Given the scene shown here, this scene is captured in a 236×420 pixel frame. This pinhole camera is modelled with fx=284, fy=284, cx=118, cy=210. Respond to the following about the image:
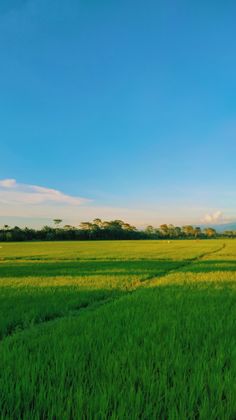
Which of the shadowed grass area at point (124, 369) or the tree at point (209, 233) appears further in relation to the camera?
the tree at point (209, 233)

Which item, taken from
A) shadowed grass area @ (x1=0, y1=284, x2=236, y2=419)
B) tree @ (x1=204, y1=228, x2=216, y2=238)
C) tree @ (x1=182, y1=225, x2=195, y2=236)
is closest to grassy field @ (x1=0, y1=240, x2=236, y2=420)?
shadowed grass area @ (x1=0, y1=284, x2=236, y2=419)

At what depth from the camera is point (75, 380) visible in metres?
2.71

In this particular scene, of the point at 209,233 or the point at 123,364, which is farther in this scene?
the point at 209,233

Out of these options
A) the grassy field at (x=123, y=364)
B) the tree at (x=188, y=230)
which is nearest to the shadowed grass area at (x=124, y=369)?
the grassy field at (x=123, y=364)

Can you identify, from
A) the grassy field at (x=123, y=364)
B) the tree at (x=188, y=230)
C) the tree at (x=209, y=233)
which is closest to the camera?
the grassy field at (x=123, y=364)

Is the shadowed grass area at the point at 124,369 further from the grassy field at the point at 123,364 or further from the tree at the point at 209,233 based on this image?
the tree at the point at 209,233

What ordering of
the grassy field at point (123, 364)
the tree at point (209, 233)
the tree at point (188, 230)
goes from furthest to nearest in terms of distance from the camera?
the tree at point (209, 233)
the tree at point (188, 230)
the grassy field at point (123, 364)

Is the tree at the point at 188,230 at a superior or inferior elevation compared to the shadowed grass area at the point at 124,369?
superior

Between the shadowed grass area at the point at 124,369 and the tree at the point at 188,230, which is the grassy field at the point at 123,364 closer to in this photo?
the shadowed grass area at the point at 124,369

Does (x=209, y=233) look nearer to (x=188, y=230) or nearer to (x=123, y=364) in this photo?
(x=188, y=230)

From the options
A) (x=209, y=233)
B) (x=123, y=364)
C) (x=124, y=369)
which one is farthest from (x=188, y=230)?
(x=124, y=369)

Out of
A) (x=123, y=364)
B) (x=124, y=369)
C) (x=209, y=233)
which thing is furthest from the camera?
(x=209, y=233)

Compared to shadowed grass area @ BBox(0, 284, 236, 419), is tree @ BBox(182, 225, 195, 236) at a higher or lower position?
higher

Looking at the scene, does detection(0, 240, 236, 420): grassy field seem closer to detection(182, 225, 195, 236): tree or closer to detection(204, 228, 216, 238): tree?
detection(182, 225, 195, 236): tree
